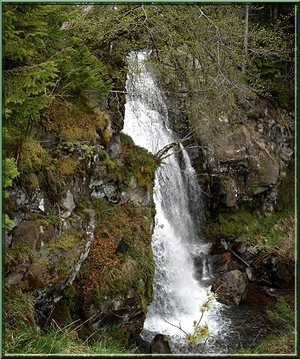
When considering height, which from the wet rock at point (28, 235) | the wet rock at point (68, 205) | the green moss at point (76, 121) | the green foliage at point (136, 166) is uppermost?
the green moss at point (76, 121)

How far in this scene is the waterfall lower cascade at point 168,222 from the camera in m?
9.14

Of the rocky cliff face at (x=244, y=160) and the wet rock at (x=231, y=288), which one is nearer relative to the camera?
the wet rock at (x=231, y=288)

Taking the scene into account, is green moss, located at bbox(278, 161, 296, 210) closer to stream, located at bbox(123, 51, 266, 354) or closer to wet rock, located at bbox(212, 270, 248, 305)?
stream, located at bbox(123, 51, 266, 354)

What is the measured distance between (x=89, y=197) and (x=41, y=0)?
11.9 feet

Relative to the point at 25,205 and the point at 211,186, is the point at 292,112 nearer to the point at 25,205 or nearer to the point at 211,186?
the point at 211,186

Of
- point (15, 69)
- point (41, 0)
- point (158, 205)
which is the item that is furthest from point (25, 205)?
point (158, 205)

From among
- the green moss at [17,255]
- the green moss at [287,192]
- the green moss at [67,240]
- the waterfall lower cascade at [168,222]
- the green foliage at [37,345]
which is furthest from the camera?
the green moss at [287,192]

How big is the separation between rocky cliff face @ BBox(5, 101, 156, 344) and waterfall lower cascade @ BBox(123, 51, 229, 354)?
171 cm

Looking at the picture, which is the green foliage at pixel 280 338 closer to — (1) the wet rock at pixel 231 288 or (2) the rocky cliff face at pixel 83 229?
(1) the wet rock at pixel 231 288

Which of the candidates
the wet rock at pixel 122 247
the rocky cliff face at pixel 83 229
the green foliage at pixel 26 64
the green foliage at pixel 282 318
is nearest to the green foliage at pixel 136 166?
the rocky cliff face at pixel 83 229

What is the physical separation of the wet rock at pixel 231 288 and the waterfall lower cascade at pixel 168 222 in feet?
1.36

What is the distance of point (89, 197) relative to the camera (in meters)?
6.71

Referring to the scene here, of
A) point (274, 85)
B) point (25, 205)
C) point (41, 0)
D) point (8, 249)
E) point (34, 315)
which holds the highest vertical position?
point (274, 85)

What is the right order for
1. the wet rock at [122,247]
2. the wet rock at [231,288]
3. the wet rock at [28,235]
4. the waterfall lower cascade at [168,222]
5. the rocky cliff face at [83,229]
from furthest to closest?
the wet rock at [231,288], the waterfall lower cascade at [168,222], the wet rock at [122,247], the rocky cliff face at [83,229], the wet rock at [28,235]
